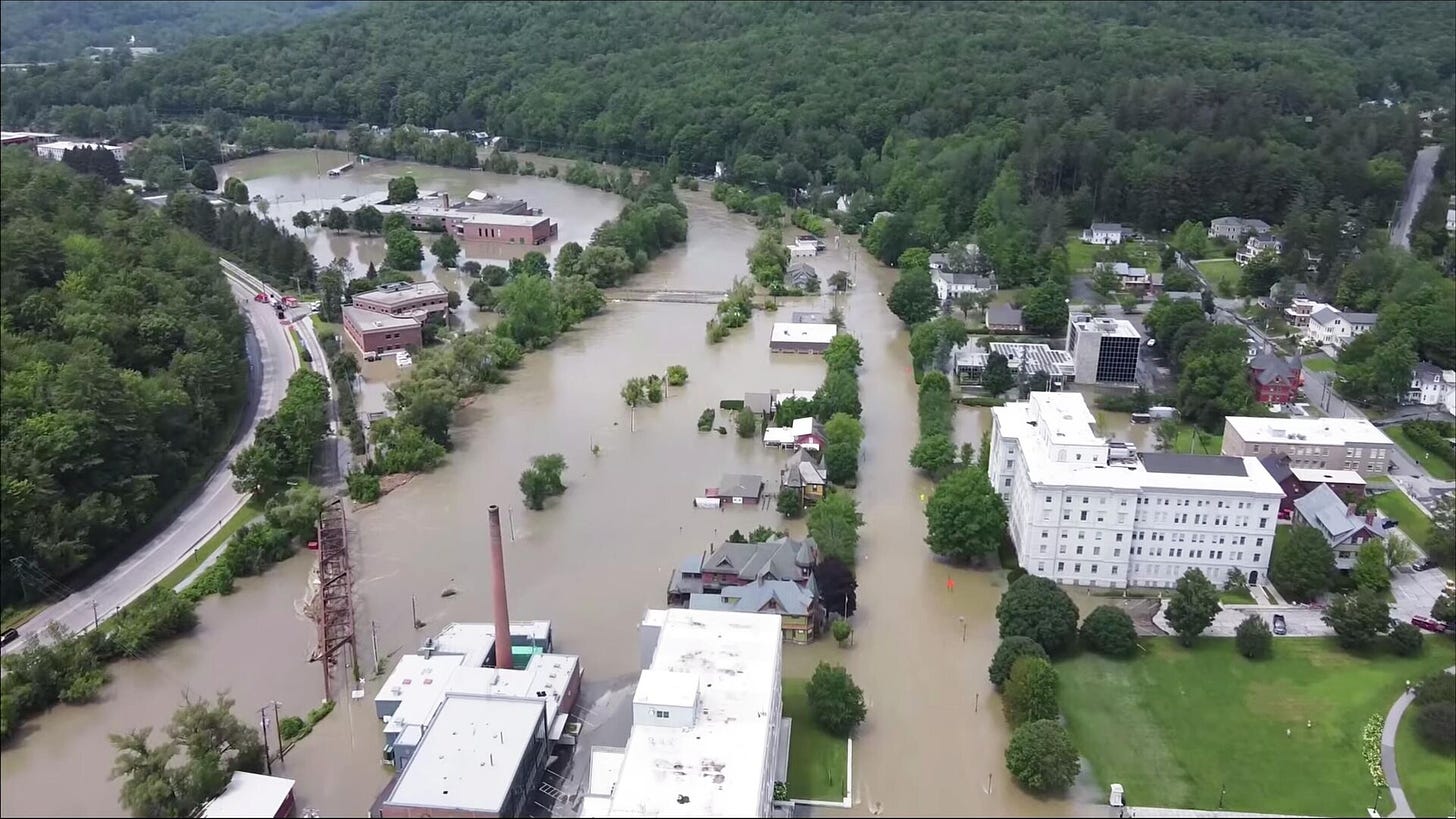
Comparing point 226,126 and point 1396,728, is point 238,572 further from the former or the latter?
point 226,126

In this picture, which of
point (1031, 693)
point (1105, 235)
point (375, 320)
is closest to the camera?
point (1031, 693)

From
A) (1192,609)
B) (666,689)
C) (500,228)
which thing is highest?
(500,228)

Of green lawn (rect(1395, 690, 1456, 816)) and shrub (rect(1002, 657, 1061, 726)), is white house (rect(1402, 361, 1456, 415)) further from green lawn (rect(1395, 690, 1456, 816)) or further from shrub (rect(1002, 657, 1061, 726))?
→ shrub (rect(1002, 657, 1061, 726))

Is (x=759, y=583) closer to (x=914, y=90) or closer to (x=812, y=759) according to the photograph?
(x=812, y=759)

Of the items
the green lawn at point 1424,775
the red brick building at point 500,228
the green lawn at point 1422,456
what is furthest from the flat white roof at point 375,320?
the green lawn at point 1424,775

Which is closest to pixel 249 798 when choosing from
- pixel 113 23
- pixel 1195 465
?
pixel 1195 465

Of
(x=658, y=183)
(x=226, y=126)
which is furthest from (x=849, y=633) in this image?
(x=226, y=126)
